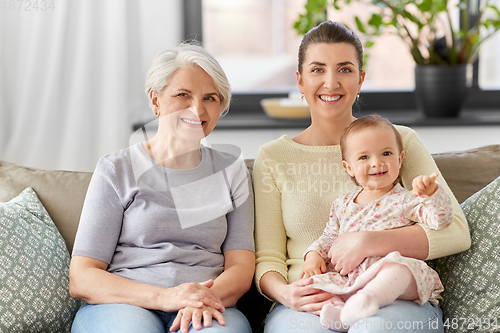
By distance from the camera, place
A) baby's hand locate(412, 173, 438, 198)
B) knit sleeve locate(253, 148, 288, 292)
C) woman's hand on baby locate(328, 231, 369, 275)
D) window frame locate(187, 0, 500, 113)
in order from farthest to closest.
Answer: window frame locate(187, 0, 500, 113) → knit sleeve locate(253, 148, 288, 292) → woman's hand on baby locate(328, 231, 369, 275) → baby's hand locate(412, 173, 438, 198)

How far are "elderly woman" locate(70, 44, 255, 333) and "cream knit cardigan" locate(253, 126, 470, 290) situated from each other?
2.0 inches

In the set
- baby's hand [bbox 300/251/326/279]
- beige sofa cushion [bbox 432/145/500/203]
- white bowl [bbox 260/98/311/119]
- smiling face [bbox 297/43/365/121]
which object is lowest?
baby's hand [bbox 300/251/326/279]

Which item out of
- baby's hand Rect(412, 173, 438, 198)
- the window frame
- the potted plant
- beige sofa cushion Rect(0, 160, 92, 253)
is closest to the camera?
baby's hand Rect(412, 173, 438, 198)

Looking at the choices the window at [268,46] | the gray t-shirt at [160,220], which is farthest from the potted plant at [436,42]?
the gray t-shirt at [160,220]

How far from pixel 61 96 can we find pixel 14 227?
3.98 ft

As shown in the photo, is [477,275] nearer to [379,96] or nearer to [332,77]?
[332,77]

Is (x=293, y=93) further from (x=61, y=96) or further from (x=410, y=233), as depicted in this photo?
(x=410, y=233)

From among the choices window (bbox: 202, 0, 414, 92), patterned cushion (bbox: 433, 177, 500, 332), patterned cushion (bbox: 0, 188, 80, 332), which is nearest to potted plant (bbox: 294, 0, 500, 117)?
window (bbox: 202, 0, 414, 92)

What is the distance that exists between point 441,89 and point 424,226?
1.38 metres

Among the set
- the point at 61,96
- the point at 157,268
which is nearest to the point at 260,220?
the point at 157,268

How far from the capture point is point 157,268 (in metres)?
1.37

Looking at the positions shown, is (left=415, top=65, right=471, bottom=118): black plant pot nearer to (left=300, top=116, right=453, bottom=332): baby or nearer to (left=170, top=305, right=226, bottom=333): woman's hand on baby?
(left=300, top=116, right=453, bottom=332): baby

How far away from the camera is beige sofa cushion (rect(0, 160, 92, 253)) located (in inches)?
64.1

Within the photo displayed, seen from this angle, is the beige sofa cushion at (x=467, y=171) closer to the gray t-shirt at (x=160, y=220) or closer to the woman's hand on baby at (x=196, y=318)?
the gray t-shirt at (x=160, y=220)
